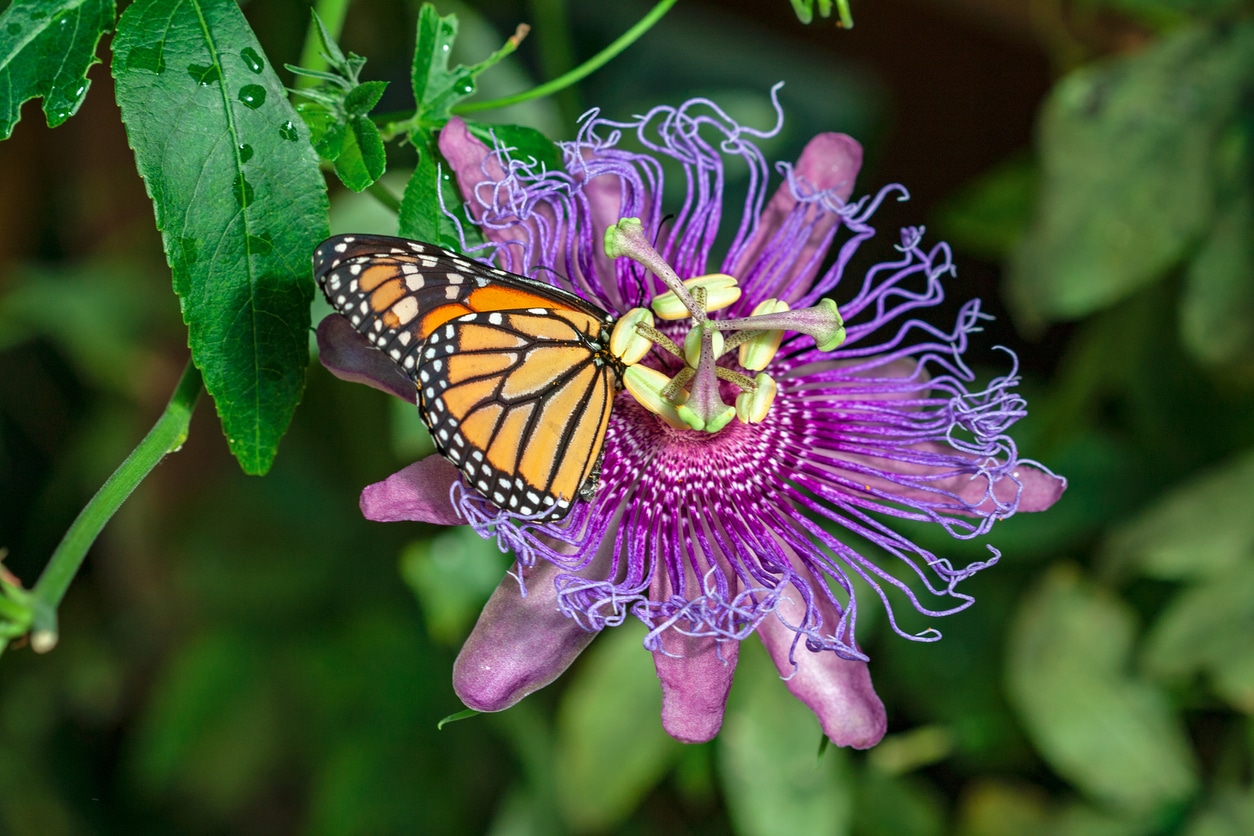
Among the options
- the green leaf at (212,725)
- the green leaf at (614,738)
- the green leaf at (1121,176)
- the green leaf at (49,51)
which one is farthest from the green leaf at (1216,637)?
the green leaf at (212,725)

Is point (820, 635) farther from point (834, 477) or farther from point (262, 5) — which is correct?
point (262, 5)

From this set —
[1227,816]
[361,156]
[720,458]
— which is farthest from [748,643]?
[361,156]

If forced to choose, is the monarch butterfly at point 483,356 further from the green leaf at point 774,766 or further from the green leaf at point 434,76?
the green leaf at point 774,766

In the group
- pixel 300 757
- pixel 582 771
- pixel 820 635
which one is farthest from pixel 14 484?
pixel 820 635

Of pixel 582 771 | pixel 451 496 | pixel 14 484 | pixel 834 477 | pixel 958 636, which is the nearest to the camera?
pixel 451 496

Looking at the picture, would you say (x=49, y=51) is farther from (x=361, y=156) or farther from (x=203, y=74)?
(x=361, y=156)

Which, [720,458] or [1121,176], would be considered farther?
[1121,176]
